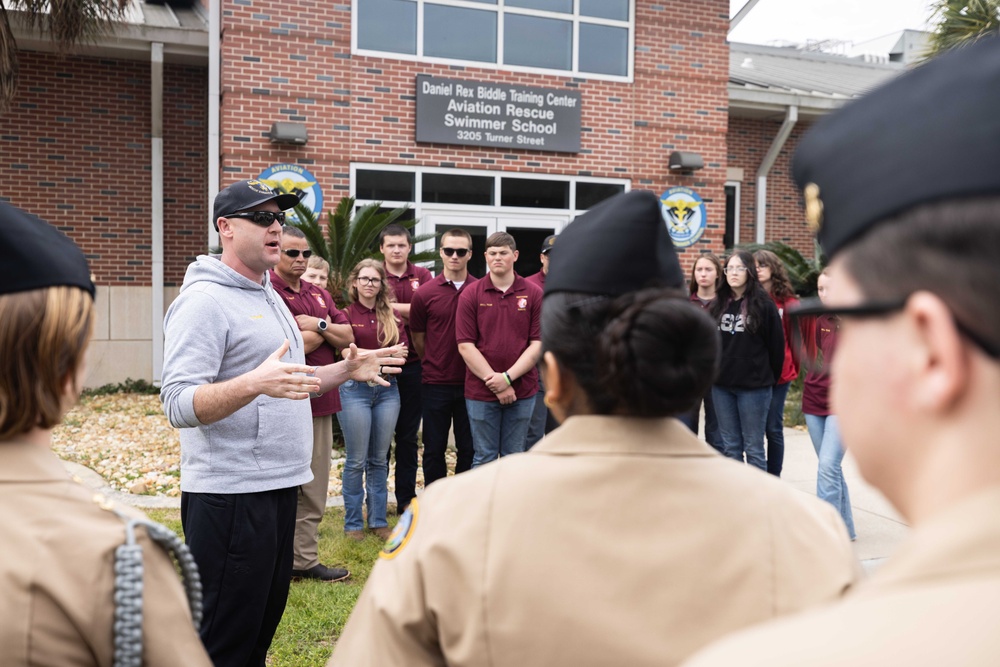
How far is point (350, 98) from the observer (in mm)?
11344

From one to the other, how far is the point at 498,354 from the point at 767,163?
1020 centimetres

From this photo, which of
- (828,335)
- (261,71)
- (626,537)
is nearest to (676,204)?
(261,71)

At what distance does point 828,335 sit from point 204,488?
15.0 ft

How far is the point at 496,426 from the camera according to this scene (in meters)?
6.48

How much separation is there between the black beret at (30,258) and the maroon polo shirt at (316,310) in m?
3.88

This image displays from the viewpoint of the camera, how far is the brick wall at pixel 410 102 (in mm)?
10828

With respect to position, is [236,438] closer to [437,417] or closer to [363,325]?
[363,325]

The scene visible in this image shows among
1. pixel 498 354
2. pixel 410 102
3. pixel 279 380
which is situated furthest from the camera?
pixel 410 102

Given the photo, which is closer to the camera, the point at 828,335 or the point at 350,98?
the point at 828,335

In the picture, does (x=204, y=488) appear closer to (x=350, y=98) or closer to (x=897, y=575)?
(x=897, y=575)

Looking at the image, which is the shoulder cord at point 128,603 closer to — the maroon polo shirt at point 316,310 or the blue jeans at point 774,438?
the maroon polo shirt at point 316,310

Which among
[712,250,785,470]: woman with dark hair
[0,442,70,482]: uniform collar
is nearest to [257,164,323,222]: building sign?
[712,250,785,470]: woman with dark hair

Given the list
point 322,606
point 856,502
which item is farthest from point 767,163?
point 322,606

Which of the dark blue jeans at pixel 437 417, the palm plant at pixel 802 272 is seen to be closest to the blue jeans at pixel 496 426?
the dark blue jeans at pixel 437 417
